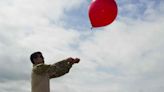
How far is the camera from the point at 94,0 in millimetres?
6781

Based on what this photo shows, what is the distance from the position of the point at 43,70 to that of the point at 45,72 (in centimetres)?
10

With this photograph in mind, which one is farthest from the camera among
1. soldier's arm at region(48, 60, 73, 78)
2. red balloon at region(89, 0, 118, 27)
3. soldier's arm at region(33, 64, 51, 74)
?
red balloon at region(89, 0, 118, 27)

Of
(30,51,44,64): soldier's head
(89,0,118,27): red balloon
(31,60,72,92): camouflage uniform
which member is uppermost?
(89,0,118,27): red balloon

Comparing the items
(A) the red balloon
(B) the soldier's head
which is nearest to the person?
(B) the soldier's head

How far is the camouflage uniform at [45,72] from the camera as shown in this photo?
5382mm

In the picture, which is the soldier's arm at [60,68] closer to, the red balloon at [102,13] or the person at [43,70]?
the person at [43,70]

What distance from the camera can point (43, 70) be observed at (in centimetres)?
539

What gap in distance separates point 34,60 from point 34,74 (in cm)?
33

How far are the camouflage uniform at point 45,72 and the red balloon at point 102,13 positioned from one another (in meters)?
1.69

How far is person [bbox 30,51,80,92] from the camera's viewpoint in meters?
5.38

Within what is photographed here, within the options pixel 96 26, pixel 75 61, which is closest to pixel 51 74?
pixel 75 61

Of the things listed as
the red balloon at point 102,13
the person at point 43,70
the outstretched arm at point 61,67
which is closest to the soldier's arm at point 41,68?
the person at point 43,70

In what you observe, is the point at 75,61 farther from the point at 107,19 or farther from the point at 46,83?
the point at 107,19

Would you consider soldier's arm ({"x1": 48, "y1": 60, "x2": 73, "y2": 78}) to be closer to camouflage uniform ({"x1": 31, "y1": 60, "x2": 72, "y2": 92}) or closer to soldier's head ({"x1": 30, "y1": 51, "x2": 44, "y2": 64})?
camouflage uniform ({"x1": 31, "y1": 60, "x2": 72, "y2": 92})
